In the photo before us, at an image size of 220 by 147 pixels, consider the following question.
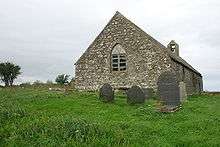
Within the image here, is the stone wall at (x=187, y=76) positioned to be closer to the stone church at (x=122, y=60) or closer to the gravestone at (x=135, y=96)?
the stone church at (x=122, y=60)

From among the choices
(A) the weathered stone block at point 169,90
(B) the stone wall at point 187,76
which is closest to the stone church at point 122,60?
(B) the stone wall at point 187,76

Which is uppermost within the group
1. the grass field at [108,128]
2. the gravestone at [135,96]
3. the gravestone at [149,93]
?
the gravestone at [149,93]

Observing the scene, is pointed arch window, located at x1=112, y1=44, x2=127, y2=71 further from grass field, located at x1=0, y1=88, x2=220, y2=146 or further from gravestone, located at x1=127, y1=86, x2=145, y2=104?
grass field, located at x1=0, y1=88, x2=220, y2=146

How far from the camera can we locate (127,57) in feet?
116

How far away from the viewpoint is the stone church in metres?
34.3

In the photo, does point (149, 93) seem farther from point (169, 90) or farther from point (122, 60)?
→ point (169, 90)

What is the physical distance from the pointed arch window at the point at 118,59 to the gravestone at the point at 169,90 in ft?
34.9

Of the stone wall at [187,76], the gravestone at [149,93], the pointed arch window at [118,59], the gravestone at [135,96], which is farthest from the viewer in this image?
the stone wall at [187,76]

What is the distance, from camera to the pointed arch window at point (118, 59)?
35.8 metres

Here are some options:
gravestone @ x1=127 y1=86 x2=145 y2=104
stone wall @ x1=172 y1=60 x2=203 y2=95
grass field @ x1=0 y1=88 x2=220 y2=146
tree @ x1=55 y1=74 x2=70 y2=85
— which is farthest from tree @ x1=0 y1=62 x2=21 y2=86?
grass field @ x1=0 y1=88 x2=220 y2=146

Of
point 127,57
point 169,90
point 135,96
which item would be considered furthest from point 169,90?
point 127,57

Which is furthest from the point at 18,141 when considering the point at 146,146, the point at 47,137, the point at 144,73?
the point at 144,73

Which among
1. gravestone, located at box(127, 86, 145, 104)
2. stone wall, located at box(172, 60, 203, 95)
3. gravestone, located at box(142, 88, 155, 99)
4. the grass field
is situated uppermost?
stone wall, located at box(172, 60, 203, 95)

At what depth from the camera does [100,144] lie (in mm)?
13297
